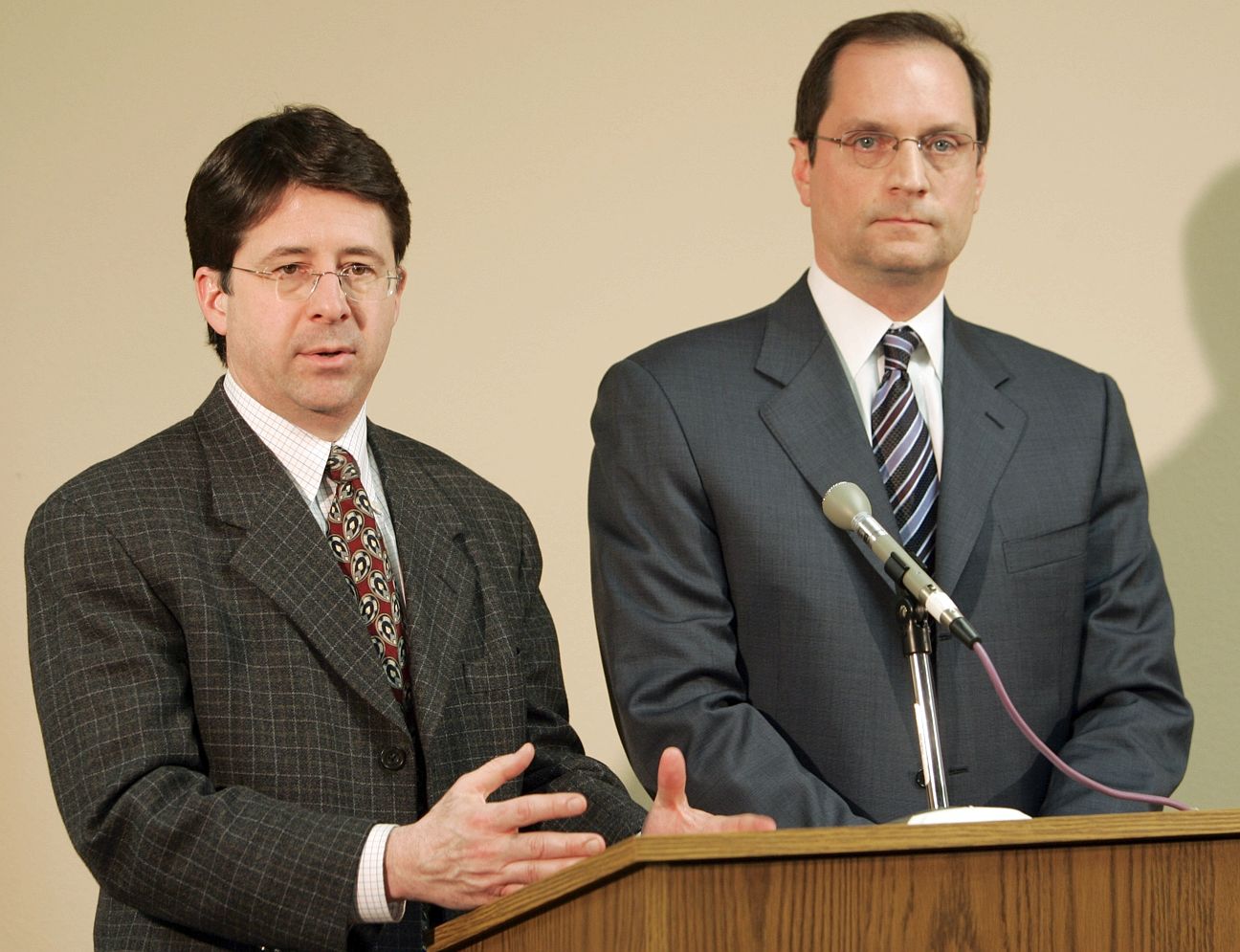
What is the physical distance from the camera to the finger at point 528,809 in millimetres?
2051

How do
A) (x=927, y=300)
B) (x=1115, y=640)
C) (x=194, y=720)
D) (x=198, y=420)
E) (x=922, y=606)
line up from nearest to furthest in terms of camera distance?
(x=922, y=606), (x=194, y=720), (x=198, y=420), (x=1115, y=640), (x=927, y=300)

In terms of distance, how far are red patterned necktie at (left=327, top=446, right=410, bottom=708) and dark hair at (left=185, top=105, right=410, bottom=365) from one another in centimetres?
30

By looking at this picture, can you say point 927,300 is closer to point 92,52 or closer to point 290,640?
point 290,640

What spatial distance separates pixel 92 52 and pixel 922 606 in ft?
7.93

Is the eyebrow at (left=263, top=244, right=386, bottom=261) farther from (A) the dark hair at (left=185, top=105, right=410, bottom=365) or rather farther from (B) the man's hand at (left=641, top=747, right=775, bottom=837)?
(B) the man's hand at (left=641, top=747, right=775, bottom=837)

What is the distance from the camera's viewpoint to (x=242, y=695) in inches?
93.2

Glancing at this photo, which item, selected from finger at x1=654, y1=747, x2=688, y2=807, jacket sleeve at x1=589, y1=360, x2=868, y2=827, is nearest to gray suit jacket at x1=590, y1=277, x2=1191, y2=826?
jacket sleeve at x1=589, y1=360, x2=868, y2=827

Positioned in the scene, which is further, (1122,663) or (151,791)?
(1122,663)

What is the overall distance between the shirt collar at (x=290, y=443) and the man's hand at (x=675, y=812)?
0.74 meters

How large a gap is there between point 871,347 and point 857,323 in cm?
5

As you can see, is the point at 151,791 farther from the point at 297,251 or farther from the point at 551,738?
the point at 297,251

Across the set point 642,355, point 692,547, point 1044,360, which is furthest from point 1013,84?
point 692,547

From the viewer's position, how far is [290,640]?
2.42 m

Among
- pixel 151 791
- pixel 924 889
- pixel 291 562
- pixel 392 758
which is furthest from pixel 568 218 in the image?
pixel 924 889
